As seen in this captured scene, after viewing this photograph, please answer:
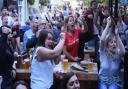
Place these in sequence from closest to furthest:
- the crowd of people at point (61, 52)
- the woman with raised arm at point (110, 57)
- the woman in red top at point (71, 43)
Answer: the crowd of people at point (61, 52)
the woman with raised arm at point (110, 57)
the woman in red top at point (71, 43)

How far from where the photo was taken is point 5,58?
676 cm

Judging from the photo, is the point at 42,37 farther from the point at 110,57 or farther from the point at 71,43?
the point at 71,43

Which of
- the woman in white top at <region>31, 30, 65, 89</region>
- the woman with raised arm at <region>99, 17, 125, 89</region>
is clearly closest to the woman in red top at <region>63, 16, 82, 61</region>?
the woman with raised arm at <region>99, 17, 125, 89</region>

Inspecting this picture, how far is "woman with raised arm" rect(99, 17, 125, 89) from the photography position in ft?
22.9

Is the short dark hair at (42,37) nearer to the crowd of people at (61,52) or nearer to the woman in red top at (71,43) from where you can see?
the crowd of people at (61,52)

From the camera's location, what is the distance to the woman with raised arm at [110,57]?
6965mm

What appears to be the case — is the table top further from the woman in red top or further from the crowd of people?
the woman in red top

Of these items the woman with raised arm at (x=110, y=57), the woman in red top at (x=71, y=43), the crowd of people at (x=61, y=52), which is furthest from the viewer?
the woman in red top at (x=71, y=43)

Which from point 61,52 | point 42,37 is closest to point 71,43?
point 61,52

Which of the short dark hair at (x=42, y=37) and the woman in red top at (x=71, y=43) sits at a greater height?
the short dark hair at (x=42, y=37)

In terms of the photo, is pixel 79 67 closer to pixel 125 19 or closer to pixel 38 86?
pixel 38 86

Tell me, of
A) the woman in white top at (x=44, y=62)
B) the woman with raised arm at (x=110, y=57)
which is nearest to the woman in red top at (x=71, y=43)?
the woman with raised arm at (x=110, y=57)

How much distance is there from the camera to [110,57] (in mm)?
6996

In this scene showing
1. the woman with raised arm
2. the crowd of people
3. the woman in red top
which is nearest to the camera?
the crowd of people
